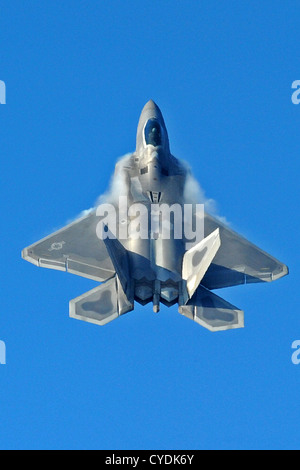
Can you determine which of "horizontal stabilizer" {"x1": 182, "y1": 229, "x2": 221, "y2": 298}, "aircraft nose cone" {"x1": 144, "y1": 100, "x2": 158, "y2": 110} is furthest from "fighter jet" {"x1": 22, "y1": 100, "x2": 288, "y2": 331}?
"aircraft nose cone" {"x1": 144, "y1": 100, "x2": 158, "y2": 110}

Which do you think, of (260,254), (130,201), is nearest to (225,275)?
(260,254)

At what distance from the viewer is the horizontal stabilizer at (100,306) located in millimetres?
33500

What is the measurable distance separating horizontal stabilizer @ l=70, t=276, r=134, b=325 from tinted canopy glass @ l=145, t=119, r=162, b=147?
230 inches

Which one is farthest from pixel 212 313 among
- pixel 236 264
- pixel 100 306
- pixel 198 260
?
pixel 100 306

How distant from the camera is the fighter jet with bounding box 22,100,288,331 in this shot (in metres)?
33.6

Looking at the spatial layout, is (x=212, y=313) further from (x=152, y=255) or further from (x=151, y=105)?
(x=151, y=105)

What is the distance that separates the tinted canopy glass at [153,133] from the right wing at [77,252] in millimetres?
3146

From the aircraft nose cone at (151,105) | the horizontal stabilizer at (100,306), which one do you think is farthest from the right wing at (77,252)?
the aircraft nose cone at (151,105)

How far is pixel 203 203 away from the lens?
1463 inches

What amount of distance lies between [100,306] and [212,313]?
10.9 ft

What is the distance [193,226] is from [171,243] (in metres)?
1.80

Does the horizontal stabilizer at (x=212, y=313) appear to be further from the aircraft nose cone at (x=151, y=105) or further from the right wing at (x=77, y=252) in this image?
the aircraft nose cone at (x=151, y=105)

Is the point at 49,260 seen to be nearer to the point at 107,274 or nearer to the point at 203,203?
the point at 107,274

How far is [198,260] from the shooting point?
110 ft
